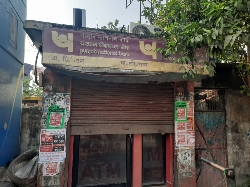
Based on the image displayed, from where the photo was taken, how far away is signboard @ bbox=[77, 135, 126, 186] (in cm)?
440

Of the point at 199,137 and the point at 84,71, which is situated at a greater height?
the point at 84,71

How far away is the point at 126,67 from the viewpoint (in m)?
4.11

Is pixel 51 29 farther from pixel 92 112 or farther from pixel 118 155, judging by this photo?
pixel 118 155

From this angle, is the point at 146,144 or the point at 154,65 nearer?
the point at 154,65

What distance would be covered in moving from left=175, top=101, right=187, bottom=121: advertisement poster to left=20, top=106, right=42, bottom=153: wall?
148 inches

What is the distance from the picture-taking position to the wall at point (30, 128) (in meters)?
5.36

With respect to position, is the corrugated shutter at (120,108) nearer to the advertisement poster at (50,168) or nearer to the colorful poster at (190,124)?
the colorful poster at (190,124)

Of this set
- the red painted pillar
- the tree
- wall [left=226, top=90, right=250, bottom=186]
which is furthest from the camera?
wall [left=226, top=90, right=250, bottom=186]

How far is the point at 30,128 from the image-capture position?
5445 mm

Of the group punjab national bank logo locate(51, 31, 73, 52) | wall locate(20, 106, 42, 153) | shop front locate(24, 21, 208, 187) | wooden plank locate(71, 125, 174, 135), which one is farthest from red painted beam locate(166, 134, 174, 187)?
wall locate(20, 106, 42, 153)

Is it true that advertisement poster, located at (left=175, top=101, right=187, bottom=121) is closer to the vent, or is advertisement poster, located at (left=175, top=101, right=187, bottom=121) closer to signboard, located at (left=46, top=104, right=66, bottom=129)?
the vent

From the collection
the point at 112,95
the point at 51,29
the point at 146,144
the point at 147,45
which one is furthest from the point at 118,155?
the point at 51,29

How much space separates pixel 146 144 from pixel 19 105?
3.82m

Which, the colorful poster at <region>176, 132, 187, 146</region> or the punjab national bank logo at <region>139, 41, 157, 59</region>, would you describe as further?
the colorful poster at <region>176, 132, 187, 146</region>
